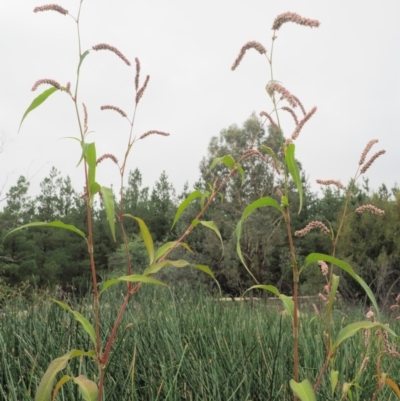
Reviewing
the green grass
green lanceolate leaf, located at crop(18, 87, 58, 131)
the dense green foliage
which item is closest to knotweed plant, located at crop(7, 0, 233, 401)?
green lanceolate leaf, located at crop(18, 87, 58, 131)

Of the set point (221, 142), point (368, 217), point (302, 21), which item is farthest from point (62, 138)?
point (221, 142)

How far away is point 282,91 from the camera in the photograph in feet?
4.57

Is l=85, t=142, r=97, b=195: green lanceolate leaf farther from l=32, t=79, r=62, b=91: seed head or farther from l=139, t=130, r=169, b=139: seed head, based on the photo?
l=139, t=130, r=169, b=139: seed head

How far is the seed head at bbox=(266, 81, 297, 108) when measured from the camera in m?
1.39

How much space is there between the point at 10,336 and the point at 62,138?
1.70m

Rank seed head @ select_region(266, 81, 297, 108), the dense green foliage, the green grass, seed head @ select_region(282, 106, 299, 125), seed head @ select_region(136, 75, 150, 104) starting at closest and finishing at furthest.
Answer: seed head @ select_region(266, 81, 297, 108) → seed head @ select_region(282, 106, 299, 125) → seed head @ select_region(136, 75, 150, 104) → the green grass → the dense green foliage

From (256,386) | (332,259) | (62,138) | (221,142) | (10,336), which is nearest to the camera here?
(332,259)

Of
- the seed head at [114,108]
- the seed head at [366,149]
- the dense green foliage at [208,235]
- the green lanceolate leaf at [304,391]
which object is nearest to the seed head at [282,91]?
the seed head at [366,149]

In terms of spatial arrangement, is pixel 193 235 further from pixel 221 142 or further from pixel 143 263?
pixel 221 142

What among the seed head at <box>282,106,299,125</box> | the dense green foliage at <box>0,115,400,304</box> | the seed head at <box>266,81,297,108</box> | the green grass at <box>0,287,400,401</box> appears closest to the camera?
the seed head at <box>266,81,297,108</box>

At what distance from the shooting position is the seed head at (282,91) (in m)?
1.39

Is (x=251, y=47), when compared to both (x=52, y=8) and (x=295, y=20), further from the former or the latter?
(x=52, y=8)

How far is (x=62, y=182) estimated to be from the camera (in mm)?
24719

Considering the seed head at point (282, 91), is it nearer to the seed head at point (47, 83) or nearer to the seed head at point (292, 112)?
the seed head at point (292, 112)
